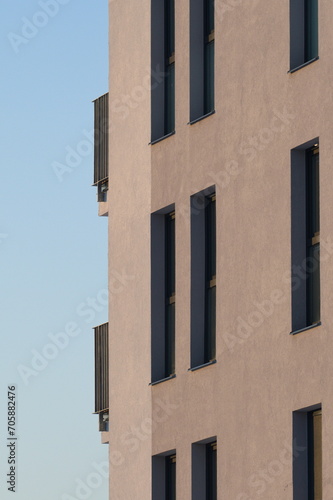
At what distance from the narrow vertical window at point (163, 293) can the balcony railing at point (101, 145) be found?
324 centimetres

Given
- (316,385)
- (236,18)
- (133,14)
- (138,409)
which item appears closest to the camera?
(316,385)

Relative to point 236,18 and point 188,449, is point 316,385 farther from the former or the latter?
point 236,18

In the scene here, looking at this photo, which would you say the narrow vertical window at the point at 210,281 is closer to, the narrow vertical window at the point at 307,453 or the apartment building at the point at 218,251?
the apartment building at the point at 218,251

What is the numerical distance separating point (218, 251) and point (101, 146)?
6.26 m

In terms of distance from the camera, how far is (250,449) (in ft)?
83.1

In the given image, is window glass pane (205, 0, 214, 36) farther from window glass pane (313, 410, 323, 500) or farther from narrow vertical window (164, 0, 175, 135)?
window glass pane (313, 410, 323, 500)

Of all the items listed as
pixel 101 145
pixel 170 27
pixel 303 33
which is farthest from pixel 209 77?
pixel 101 145

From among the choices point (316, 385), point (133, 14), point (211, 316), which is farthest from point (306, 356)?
point (133, 14)

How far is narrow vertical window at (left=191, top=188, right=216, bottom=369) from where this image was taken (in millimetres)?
27688

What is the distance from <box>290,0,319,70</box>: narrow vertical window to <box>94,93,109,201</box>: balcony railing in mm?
7144

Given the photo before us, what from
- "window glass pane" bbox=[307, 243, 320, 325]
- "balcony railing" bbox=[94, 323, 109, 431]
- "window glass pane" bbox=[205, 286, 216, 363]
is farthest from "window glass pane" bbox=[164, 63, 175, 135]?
"window glass pane" bbox=[307, 243, 320, 325]

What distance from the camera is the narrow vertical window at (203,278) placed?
2769 cm

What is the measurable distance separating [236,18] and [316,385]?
6813 mm

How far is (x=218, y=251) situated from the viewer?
1065 inches
